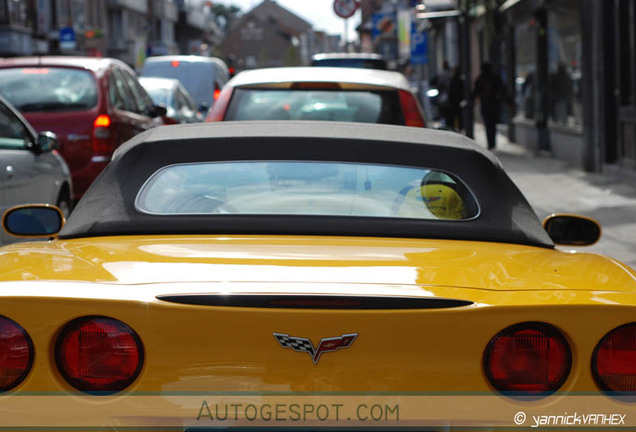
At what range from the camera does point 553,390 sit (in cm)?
269

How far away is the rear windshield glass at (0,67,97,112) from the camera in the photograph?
12.1 m

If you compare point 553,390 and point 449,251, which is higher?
point 449,251

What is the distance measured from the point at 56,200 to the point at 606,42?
33.9ft

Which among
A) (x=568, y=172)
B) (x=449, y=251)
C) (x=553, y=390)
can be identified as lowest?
(x=568, y=172)

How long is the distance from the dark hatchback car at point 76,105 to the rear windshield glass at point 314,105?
3664 millimetres

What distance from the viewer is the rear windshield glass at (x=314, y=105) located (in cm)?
845

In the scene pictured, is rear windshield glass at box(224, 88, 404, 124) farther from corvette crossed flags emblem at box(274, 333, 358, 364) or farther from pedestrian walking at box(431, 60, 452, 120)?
pedestrian walking at box(431, 60, 452, 120)

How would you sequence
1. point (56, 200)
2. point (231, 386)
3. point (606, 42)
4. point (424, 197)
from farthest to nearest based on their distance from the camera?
point (606, 42) → point (56, 200) → point (424, 197) → point (231, 386)

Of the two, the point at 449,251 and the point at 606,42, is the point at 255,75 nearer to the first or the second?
the point at 449,251

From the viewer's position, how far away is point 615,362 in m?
2.72

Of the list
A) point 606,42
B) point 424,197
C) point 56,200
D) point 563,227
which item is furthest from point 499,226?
point 606,42

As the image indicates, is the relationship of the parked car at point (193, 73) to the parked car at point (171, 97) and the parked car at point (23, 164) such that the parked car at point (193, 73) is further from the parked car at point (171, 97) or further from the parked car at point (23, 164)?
the parked car at point (23, 164)

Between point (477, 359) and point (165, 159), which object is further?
point (165, 159)

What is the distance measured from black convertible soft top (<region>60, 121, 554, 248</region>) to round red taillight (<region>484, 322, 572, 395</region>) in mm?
835
